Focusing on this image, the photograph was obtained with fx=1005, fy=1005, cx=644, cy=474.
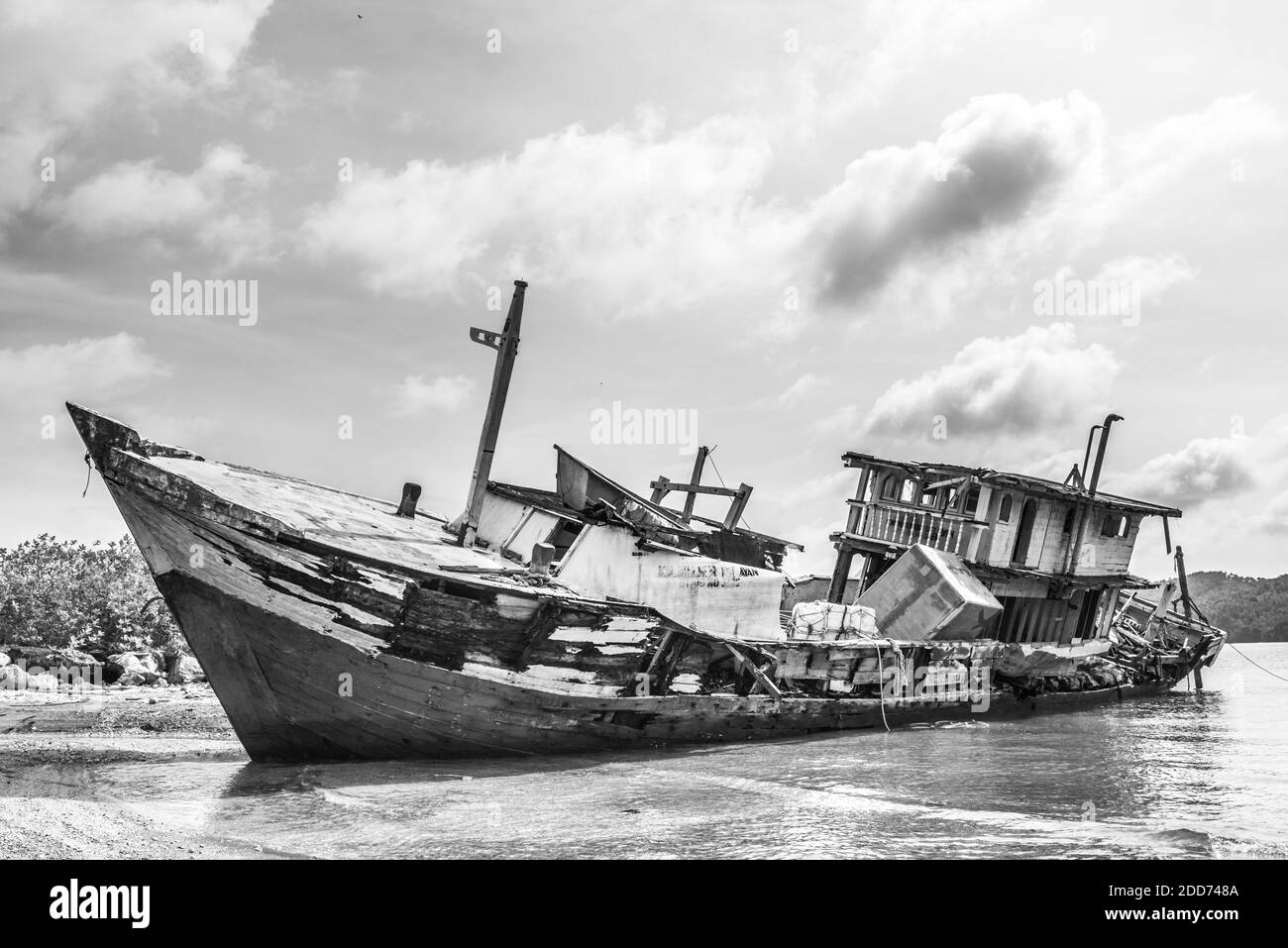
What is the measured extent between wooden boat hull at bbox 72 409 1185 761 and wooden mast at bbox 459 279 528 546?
9.83 ft

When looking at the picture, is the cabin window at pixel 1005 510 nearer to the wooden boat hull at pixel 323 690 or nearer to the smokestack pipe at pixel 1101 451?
the smokestack pipe at pixel 1101 451

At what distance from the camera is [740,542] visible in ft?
57.3

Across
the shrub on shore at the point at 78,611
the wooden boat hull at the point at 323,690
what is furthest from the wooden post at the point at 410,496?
the shrub on shore at the point at 78,611

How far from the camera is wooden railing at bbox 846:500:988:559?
73.2ft

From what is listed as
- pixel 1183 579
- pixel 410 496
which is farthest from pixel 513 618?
pixel 1183 579

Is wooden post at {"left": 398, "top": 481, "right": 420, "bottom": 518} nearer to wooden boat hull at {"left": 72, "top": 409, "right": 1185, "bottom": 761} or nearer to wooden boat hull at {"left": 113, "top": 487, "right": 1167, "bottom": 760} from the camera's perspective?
wooden boat hull at {"left": 72, "top": 409, "right": 1185, "bottom": 761}

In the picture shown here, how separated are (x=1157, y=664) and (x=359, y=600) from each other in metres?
26.6

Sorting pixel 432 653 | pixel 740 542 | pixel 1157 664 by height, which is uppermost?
pixel 740 542

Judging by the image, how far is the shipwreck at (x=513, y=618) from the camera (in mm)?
11422

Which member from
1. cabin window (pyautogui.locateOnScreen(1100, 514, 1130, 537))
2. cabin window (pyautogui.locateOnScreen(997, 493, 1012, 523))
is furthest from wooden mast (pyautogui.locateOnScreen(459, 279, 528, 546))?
cabin window (pyautogui.locateOnScreen(1100, 514, 1130, 537))

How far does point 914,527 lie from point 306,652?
50.2ft

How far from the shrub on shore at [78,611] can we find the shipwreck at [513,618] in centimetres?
1132
